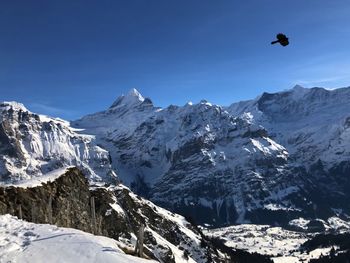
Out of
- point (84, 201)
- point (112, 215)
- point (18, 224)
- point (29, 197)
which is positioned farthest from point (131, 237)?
point (18, 224)

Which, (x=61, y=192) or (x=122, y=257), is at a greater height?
(x=61, y=192)

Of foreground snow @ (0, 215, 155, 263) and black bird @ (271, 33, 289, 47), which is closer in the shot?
foreground snow @ (0, 215, 155, 263)

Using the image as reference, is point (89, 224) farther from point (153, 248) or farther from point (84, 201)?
point (153, 248)

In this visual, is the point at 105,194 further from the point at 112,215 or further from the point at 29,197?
the point at 29,197

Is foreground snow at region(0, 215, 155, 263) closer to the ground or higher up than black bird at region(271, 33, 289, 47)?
closer to the ground

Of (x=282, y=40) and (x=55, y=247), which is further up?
(x=282, y=40)

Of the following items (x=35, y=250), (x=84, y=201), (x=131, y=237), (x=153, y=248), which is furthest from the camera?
(x=153, y=248)

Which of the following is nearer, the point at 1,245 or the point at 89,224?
the point at 1,245

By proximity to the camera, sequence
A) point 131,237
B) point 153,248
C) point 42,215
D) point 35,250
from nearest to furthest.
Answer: point 35,250
point 42,215
point 131,237
point 153,248
